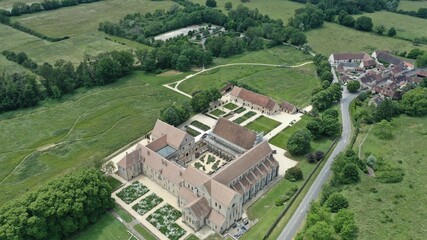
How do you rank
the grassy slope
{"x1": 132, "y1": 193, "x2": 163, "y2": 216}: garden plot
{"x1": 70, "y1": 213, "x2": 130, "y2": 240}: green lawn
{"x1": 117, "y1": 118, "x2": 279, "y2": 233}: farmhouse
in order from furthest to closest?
the grassy slope < {"x1": 132, "y1": 193, "x2": 163, "y2": 216}: garden plot < {"x1": 117, "y1": 118, "x2": 279, "y2": 233}: farmhouse < {"x1": 70, "y1": 213, "x2": 130, "y2": 240}: green lawn

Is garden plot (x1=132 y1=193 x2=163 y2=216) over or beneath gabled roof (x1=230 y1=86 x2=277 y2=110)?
beneath

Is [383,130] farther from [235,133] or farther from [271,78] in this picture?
[271,78]

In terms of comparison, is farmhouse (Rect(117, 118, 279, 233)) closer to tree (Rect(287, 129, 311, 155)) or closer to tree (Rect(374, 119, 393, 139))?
tree (Rect(287, 129, 311, 155))

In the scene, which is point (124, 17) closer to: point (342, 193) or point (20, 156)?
Result: point (20, 156)

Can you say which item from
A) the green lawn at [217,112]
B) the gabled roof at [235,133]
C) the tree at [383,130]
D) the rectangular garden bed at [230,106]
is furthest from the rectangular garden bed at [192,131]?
the tree at [383,130]

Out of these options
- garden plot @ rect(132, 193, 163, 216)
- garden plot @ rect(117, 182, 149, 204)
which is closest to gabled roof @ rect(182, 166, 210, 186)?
garden plot @ rect(132, 193, 163, 216)

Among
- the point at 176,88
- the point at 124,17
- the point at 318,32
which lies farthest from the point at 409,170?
the point at 124,17

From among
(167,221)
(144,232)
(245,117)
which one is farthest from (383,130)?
(144,232)
